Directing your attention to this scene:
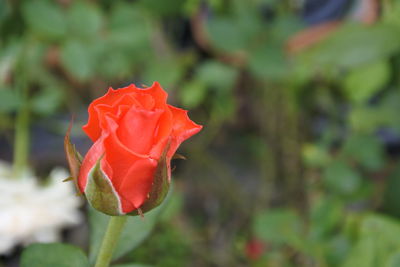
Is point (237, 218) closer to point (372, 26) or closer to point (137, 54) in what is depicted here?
point (137, 54)

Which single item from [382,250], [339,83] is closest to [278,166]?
[339,83]

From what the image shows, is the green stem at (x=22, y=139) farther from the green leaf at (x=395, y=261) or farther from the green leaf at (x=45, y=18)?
the green leaf at (x=395, y=261)

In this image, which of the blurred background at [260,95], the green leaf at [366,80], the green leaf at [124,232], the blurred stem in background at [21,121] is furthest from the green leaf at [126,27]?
the green leaf at [124,232]

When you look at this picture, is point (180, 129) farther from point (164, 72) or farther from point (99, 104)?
point (164, 72)

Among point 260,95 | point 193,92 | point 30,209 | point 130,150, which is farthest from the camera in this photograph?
point 260,95

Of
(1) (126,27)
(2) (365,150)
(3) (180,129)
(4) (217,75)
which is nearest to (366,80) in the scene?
(2) (365,150)

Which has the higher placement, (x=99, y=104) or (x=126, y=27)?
(x=99, y=104)

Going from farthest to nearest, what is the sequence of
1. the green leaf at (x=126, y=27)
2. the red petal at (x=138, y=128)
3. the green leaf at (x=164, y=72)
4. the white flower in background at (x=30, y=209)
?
the green leaf at (x=164, y=72) < the green leaf at (x=126, y=27) < the white flower in background at (x=30, y=209) < the red petal at (x=138, y=128)
